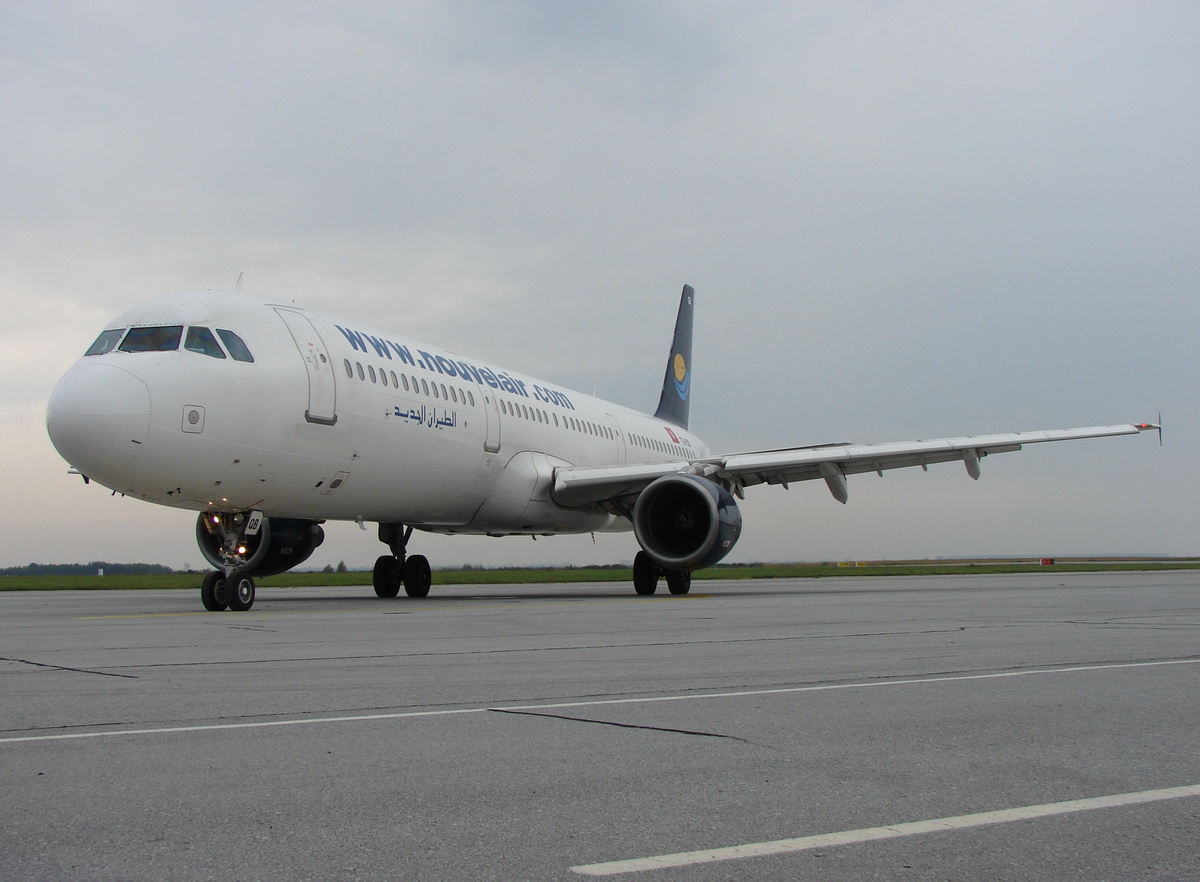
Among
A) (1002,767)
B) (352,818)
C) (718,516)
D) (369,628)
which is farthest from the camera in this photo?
(718,516)

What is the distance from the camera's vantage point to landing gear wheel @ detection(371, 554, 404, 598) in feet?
68.2

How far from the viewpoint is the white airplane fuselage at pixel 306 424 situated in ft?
41.5

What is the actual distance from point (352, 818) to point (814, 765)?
184 cm

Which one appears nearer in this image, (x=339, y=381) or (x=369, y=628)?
(x=369, y=628)

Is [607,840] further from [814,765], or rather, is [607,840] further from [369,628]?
[369,628]

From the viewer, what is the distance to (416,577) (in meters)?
21.1

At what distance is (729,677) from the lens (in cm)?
711

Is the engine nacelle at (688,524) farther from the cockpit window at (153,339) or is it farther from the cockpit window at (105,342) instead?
the cockpit window at (105,342)

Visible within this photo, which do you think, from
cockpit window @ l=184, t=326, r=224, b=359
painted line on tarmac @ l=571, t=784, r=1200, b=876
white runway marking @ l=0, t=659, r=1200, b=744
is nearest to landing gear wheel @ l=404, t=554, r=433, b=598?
cockpit window @ l=184, t=326, r=224, b=359

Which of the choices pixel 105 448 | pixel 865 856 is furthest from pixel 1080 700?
pixel 105 448

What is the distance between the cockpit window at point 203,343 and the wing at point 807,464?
8250 mm

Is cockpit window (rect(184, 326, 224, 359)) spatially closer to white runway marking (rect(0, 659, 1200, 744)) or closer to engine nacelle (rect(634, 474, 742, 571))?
engine nacelle (rect(634, 474, 742, 571))

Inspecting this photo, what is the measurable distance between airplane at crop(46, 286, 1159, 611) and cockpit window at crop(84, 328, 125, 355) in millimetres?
38

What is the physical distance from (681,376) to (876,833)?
29965 millimetres
